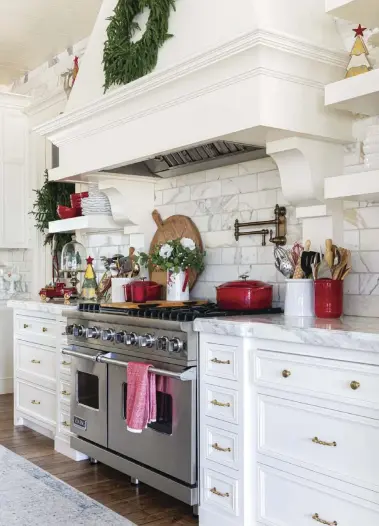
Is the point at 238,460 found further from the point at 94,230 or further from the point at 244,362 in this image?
the point at 94,230

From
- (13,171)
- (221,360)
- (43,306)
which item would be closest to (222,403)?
(221,360)

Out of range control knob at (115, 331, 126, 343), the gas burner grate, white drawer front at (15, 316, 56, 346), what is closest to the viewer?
the gas burner grate

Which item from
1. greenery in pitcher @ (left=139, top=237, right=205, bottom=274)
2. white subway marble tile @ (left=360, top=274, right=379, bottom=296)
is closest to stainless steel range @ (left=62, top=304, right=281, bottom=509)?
greenery in pitcher @ (left=139, top=237, right=205, bottom=274)

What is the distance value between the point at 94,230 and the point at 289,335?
9.05 feet

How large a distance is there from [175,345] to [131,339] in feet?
1.35

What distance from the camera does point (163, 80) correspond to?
3.25 meters

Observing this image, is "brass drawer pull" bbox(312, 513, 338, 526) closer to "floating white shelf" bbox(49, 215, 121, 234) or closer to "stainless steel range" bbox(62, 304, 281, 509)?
"stainless steel range" bbox(62, 304, 281, 509)

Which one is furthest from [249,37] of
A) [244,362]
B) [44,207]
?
[44,207]

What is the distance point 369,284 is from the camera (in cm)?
299

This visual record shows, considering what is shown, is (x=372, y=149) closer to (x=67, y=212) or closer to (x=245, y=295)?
(x=245, y=295)

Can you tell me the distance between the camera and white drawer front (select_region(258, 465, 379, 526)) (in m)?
2.25

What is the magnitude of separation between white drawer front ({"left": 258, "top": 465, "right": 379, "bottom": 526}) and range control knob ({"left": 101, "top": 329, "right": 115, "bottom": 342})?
48.7 inches

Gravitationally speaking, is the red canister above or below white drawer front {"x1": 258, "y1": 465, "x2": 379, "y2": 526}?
above

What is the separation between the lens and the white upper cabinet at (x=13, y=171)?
20.8 feet
